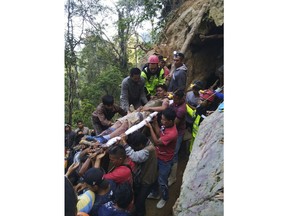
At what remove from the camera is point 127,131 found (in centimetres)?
344

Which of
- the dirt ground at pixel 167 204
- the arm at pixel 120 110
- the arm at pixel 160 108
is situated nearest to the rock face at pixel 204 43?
the arm at pixel 160 108

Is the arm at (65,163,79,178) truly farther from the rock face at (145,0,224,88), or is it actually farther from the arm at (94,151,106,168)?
the rock face at (145,0,224,88)

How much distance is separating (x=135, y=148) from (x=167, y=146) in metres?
0.41

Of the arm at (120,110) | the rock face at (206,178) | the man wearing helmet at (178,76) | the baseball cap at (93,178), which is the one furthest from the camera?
the man wearing helmet at (178,76)

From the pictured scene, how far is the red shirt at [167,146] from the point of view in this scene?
137 inches

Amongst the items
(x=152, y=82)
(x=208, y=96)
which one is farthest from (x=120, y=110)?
(x=208, y=96)

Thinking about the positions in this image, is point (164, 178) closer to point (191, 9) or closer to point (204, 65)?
point (204, 65)

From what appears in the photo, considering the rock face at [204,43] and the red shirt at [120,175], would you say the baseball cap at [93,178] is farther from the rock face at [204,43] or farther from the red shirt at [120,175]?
the rock face at [204,43]

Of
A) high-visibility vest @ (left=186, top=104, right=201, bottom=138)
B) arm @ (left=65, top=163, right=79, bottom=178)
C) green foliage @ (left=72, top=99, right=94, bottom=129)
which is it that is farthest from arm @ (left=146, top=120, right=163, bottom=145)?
green foliage @ (left=72, top=99, right=94, bottom=129)

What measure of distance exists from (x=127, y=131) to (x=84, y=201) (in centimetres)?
102

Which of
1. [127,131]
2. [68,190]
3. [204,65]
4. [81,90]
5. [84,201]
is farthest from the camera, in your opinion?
[81,90]

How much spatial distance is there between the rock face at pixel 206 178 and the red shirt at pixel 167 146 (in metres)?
0.50
